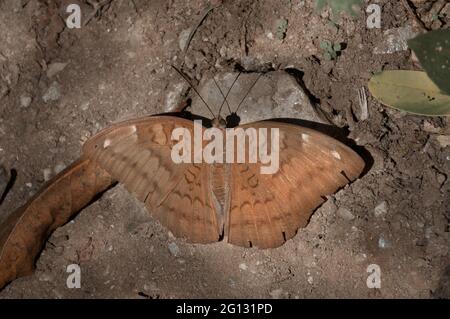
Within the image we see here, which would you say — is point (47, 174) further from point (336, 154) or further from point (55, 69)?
point (336, 154)

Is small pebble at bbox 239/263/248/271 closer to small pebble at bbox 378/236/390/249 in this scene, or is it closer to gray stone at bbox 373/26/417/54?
small pebble at bbox 378/236/390/249

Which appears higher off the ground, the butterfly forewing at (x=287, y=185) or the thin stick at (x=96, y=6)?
the thin stick at (x=96, y=6)

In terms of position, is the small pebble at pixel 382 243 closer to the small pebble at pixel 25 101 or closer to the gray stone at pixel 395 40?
the gray stone at pixel 395 40

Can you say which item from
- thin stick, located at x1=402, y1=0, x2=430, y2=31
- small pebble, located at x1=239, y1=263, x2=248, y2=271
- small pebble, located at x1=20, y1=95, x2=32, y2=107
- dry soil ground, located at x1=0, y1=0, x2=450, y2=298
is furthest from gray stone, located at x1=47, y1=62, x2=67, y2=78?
thin stick, located at x1=402, y1=0, x2=430, y2=31

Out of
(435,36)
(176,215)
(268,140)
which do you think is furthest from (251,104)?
(435,36)

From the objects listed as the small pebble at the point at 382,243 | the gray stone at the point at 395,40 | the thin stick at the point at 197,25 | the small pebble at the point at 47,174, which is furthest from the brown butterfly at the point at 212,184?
the gray stone at the point at 395,40

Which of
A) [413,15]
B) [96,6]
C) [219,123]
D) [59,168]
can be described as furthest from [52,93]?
[413,15]
